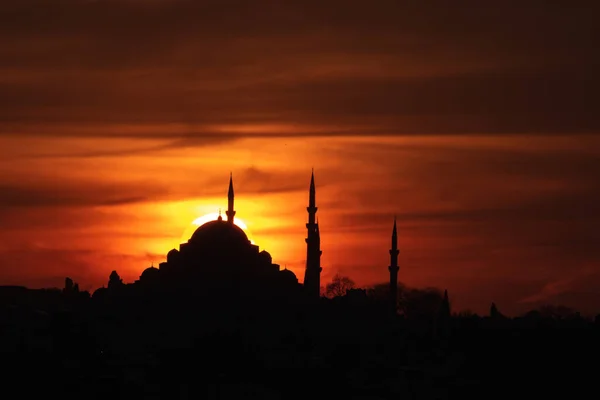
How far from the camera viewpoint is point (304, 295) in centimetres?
10881

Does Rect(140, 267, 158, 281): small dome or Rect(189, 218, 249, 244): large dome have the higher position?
Rect(189, 218, 249, 244): large dome

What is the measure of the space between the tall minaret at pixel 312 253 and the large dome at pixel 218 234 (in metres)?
4.36

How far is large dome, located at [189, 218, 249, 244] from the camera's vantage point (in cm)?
10744

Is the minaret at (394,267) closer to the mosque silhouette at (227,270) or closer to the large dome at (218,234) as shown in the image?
the mosque silhouette at (227,270)

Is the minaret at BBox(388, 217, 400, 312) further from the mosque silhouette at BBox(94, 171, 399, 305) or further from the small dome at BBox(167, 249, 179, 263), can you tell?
the small dome at BBox(167, 249, 179, 263)

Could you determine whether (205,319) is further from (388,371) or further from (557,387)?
(557,387)

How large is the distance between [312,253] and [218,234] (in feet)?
21.3

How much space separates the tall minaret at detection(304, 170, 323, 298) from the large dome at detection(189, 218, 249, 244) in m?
4.36

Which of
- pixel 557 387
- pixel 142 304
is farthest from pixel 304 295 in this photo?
pixel 557 387

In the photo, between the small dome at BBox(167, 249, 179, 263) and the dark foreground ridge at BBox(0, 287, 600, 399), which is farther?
the small dome at BBox(167, 249, 179, 263)

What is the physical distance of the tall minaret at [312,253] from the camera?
10796 cm

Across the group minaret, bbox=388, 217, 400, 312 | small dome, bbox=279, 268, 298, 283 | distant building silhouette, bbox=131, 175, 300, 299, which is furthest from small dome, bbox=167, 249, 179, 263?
minaret, bbox=388, 217, 400, 312

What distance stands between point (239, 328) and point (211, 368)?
14685 mm

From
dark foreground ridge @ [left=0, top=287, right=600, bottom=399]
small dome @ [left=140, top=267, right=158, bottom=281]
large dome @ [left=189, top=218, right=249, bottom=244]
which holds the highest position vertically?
large dome @ [left=189, top=218, right=249, bottom=244]
